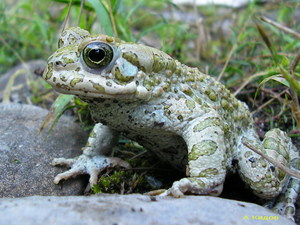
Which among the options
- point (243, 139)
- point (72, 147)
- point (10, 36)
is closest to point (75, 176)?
point (72, 147)

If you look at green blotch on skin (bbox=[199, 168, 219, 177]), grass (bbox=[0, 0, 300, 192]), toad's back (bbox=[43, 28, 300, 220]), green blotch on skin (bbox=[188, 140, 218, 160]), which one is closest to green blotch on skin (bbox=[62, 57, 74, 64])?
toad's back (bbox=[43, 28, 300, 220])

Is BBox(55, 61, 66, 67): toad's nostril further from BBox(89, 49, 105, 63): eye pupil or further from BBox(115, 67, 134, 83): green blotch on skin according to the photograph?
BBox(115, 67, 134, 83): green blotch on skin

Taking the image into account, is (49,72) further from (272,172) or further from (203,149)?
(272,172)

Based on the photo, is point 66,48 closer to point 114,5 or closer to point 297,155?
point 114,5

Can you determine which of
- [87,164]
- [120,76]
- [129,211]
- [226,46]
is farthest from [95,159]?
[226,46]

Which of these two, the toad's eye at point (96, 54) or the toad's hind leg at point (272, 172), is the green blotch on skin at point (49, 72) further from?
the toad's hind leg at point (272, 172)

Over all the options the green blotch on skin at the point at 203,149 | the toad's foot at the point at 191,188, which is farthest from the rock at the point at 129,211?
the green blotch on skin at the point at 203,149
